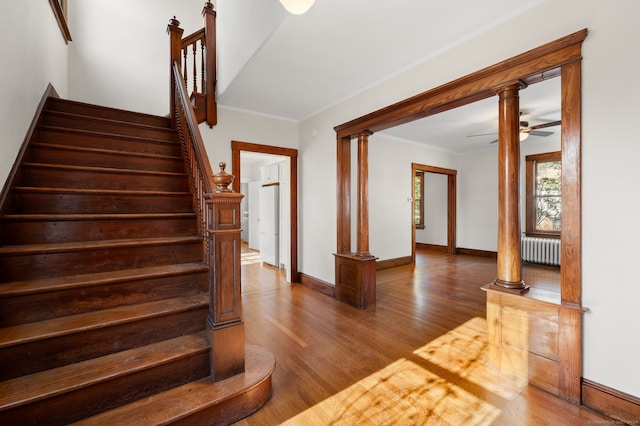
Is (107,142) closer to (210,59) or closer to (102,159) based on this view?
(102,159)

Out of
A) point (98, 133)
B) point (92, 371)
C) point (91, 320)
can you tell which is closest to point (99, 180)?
point (98, 133)

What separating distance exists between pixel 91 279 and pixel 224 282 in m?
0.86

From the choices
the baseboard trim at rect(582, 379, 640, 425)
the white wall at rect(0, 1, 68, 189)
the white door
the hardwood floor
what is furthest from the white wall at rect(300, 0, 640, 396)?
the white door

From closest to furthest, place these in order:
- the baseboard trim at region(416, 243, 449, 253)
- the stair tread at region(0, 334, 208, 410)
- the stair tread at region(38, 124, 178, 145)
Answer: the stair tread at region(0, 334, 208, 410)
the stair tread at region(38, 124, 178, 145)
the baseboard trim at region(416, 243, 449, 253)

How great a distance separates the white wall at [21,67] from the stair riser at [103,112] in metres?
0.19

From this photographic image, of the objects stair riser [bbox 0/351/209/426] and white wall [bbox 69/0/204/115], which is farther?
white wall [bbox 69/0/204/115]

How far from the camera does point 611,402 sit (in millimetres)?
1669

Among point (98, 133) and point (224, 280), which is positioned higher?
point (98, 133)

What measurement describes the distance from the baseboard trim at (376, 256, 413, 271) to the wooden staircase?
3.96 metres

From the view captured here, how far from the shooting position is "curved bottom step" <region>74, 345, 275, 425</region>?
1.42 meters

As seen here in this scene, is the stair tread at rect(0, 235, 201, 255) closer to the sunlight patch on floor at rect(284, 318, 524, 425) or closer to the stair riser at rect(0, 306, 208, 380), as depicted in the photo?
the stair riser at rect(0, 306, 208, 380)

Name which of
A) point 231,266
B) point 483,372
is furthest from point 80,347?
point 483,372

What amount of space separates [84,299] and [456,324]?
3221 millimetres

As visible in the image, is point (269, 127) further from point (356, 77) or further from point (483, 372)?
point (483, 372)
